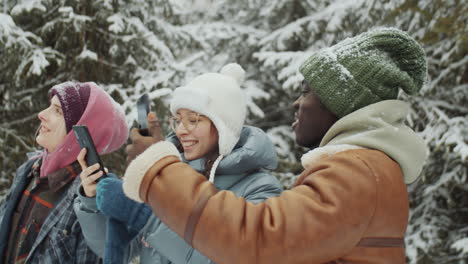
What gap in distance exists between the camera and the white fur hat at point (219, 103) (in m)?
2.14

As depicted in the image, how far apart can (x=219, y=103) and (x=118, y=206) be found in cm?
75

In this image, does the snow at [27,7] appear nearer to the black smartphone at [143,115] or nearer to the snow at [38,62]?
the snow at [38,62]

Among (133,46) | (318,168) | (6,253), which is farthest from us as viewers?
(133,46)

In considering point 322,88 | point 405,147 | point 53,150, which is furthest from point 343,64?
point 53,150

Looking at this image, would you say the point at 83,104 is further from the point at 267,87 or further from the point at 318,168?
the point at 267,87

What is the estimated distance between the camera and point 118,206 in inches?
79.7

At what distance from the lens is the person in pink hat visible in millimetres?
2559

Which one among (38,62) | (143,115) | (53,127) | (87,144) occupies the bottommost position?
(38,62)

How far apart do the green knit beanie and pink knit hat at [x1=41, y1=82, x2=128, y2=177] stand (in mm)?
1636

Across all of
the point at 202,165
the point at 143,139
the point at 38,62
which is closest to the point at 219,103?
the point at 202,165

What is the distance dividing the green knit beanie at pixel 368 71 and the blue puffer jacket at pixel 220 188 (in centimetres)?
63

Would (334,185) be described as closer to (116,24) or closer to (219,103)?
(219,103)

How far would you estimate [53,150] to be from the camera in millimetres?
2768

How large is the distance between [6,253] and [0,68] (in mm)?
3813
